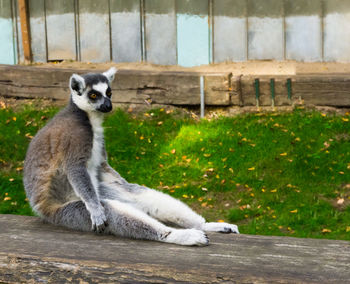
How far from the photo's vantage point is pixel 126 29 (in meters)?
8.67

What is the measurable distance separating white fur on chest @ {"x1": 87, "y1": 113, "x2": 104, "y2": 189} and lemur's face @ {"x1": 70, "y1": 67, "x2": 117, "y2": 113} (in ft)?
0.23

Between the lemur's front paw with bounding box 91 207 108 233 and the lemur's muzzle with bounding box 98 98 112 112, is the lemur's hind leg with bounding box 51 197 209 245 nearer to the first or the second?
the lemur's front paw with bounding box 91 207 108 233

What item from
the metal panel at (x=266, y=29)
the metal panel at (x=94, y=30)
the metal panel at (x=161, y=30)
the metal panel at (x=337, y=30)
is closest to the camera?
the metal panel at (x=337, y=30)

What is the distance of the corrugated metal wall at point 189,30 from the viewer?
26.7 ft

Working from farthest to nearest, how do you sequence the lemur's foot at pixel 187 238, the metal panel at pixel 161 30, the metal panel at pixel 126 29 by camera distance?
the metal panel at pixel 126 29 < the metal panel at pixel 161 30 < the lemur's foot at pixel 187 238

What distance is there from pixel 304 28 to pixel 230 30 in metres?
1.11

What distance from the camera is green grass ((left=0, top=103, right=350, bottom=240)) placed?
519 cm

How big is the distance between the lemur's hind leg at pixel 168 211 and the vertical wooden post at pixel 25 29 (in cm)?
628

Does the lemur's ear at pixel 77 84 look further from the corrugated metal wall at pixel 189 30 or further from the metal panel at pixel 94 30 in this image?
the metal panel at pixel 94 30

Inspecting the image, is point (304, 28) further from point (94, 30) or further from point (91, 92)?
point (91, 92)

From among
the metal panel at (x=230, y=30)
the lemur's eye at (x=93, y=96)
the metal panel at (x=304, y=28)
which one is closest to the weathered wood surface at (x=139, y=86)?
the metal panel at (x=230, y=30)

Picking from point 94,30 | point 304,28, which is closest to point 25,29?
point 94,30

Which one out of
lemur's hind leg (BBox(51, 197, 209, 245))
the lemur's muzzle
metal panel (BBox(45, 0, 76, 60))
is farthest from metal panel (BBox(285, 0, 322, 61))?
lemur's hind leg (BBox(51, 197, 209, 245))

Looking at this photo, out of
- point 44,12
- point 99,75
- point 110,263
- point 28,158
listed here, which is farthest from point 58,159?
point 44,12
